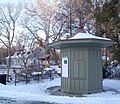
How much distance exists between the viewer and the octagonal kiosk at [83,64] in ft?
51.0

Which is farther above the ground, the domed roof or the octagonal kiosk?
the domed roof

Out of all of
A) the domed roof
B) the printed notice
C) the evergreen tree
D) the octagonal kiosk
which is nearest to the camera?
the domed roof

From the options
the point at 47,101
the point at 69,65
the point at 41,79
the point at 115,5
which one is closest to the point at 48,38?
the point at 41,79

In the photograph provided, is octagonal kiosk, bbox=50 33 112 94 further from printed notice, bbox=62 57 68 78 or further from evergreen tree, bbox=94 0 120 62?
evergreen tree, bbox=94 0 120 62

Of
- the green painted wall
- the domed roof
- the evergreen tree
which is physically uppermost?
the evergreen tree

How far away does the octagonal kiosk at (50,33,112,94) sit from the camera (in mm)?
15539

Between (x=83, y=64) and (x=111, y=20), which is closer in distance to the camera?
(x=83, y=64)

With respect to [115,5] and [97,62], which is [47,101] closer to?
[97,62]

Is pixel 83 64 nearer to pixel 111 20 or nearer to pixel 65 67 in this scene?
pixel 65 67

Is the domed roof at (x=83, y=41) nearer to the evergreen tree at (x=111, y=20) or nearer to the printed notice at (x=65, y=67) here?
the printed notice at (x=65, y=67)

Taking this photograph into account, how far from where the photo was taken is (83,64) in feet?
51.3

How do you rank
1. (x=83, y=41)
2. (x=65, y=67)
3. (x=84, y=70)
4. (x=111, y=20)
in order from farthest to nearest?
(x=111, y=20) < (x=65, y=67) < (x=84, y=70) < (x=83, y=41)

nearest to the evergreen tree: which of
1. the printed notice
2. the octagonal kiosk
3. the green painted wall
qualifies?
the octagonal kiosk

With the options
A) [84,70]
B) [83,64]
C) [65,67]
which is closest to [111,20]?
[65,67]
